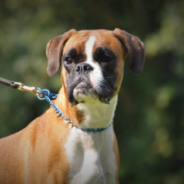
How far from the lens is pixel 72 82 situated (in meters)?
3.15

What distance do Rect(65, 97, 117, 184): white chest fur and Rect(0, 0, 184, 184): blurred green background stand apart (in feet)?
14.1

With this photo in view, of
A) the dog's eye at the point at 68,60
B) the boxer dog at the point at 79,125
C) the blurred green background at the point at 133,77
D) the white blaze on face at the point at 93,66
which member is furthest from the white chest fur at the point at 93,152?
the blurred green background at the point at 133,77

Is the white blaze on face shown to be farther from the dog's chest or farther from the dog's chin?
the dog's chest

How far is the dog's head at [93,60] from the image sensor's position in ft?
10.2

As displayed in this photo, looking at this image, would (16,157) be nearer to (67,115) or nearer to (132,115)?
(67,115)

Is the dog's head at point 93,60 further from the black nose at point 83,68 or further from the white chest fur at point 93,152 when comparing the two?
the white chest fur at point 93,152

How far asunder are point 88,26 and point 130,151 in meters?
2.69

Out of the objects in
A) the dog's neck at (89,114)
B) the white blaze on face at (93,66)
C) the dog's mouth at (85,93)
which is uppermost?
the white blaze on face at (93,66)

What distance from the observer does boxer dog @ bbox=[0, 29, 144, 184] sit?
3121mm

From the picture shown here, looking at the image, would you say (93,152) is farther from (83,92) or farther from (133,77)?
(133,77)

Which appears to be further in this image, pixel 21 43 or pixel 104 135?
pixel 21 43

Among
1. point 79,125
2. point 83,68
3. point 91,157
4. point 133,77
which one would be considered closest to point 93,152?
→ point 91,157

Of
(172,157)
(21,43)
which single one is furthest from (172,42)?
(21,43)

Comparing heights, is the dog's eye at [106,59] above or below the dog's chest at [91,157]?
above
